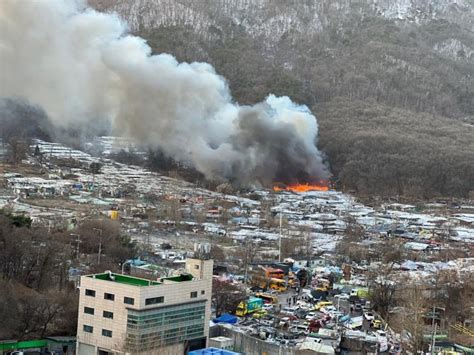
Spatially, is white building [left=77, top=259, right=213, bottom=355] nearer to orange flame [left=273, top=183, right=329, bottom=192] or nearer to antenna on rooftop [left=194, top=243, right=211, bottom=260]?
antenna on rooftop [left=194, top=243, right=211, bottom=260]

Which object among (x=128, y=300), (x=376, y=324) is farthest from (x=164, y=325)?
(x=376, y=324)

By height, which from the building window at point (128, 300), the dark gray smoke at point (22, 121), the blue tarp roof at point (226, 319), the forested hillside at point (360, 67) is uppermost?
the forested hillside at point (360, 67)

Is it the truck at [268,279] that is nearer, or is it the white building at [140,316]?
the white building at [140,316]

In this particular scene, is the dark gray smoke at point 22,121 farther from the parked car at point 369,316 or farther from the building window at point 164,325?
the building window at point 164,325

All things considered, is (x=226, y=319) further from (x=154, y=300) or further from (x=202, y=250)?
(x=202, y=250)

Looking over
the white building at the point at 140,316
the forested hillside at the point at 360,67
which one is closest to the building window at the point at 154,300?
the white building at the point at 140,316

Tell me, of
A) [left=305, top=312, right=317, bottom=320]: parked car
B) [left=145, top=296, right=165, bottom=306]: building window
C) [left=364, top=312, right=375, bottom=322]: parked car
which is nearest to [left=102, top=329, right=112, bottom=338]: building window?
[left=145, top=296, right=165, bottom=306]: building window
